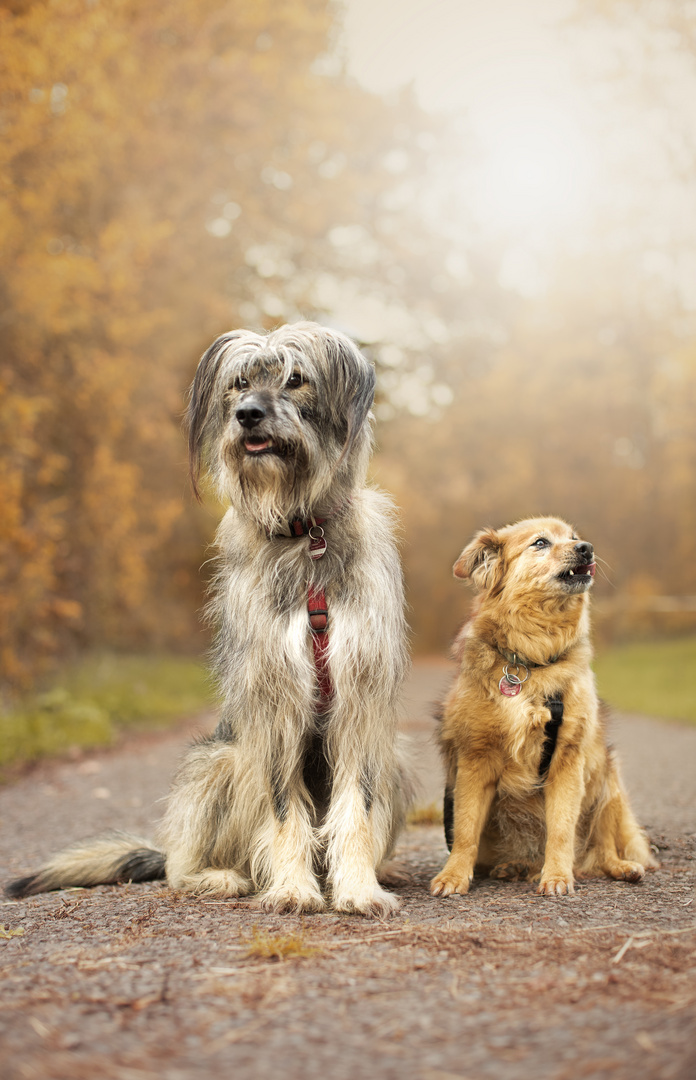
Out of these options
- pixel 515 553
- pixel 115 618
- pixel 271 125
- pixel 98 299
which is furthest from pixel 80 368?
pixel 515 553

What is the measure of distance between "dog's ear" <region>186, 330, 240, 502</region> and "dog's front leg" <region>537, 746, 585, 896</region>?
1.96m

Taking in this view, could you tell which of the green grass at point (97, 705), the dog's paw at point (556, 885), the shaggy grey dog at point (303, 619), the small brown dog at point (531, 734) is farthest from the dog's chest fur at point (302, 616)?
the green grass at point (97, 705)

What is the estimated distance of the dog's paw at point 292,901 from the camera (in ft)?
11.8

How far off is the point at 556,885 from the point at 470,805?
487mm

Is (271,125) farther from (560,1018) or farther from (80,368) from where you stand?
(560,1018)

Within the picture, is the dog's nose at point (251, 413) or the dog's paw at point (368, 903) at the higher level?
the dog's nose at point (251, 413)

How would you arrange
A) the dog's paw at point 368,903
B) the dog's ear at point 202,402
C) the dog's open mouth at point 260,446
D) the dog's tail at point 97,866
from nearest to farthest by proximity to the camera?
the dog's paw at point 368,903 < the dog's open mouth at point 260,446 < the dog's ear at point 202,402 < the dog's tail at point 97,866

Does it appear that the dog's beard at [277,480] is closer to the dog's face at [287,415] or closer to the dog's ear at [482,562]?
the dog's face at [287,415]

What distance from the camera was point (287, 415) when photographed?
143 inches

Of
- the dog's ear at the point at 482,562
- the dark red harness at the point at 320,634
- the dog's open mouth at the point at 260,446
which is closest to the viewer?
the dog's open mouth at the point at 260,446

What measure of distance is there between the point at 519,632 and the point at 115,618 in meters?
11.4

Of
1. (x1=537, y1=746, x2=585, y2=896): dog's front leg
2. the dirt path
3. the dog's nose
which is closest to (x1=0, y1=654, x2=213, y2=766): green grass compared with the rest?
(x1=537, y1=746, x2=585, y2=896): dog's front leg

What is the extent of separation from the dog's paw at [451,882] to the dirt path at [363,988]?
9cm

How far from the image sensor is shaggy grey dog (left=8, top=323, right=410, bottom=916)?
12.2ft
